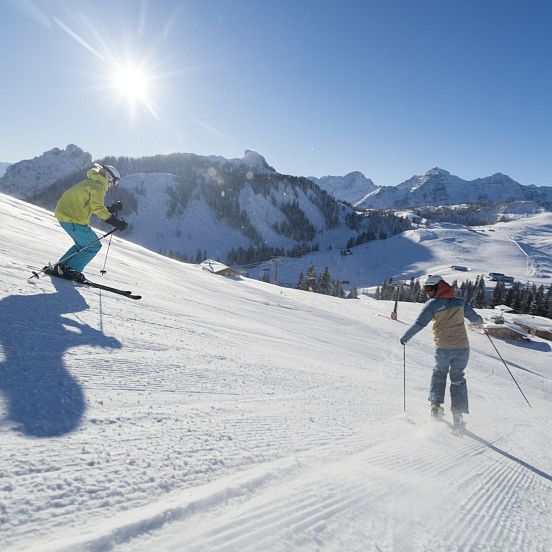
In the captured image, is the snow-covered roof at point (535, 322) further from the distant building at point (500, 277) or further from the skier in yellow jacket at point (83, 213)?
the distant building at point (500, 277)

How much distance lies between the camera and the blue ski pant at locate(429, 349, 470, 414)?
4992 millimetres

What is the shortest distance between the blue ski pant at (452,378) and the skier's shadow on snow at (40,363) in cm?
444

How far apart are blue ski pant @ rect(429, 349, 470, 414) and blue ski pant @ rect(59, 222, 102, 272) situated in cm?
605

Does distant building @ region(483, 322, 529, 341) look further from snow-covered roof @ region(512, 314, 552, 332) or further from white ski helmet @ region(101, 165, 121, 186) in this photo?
white ski helmet @ region(101, 165, 121, 186)

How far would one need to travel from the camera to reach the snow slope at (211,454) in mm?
1595

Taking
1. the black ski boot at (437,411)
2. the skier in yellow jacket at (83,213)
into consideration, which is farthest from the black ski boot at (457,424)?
the skier in yellow jacket at (83,213)

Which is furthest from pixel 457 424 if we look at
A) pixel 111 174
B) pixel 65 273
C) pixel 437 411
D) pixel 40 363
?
pixel 111 174

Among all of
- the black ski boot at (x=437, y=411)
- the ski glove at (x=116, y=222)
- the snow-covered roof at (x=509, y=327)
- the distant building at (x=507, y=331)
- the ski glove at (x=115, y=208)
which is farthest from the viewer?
the snow-covered roof at (x=509, y=327)

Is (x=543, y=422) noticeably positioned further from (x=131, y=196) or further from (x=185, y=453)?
(x=131, y=196)

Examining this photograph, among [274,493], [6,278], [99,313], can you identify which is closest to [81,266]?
[6,278]

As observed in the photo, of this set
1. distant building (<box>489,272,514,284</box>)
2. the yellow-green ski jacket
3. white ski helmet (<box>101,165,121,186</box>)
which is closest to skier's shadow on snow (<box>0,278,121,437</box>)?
the yellow-green ski jacket

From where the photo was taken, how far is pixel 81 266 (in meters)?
6.25

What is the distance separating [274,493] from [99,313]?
3.39m

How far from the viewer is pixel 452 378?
16.9 ft
